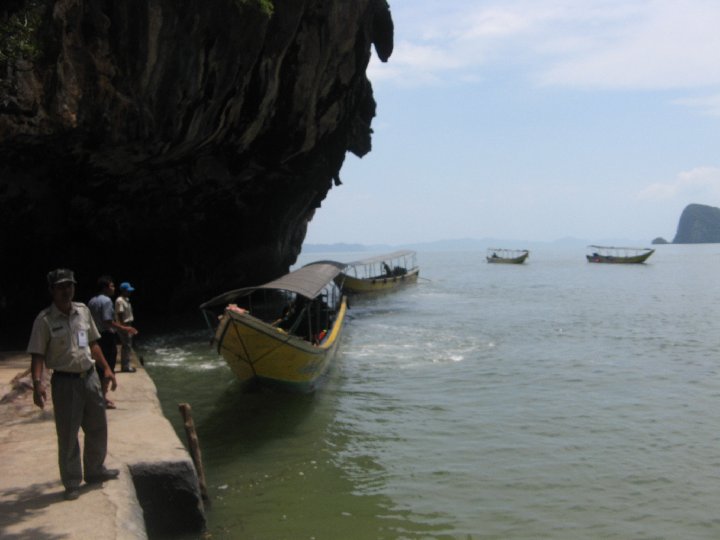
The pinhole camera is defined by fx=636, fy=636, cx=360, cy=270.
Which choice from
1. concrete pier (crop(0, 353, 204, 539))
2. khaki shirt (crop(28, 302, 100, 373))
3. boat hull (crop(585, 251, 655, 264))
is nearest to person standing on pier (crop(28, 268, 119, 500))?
khaki shirt (crop(28, 302, 100, 373))

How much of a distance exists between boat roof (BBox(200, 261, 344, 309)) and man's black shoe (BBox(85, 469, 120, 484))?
6.05 meters

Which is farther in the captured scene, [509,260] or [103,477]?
[509,260]

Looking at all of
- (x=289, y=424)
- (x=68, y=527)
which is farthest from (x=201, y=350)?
(x=68, y=527)

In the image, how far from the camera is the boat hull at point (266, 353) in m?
11.3

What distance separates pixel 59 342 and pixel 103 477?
1250 millimetres

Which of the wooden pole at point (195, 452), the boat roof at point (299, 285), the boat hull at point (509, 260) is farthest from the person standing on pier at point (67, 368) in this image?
the boat hull at point (509, 260)

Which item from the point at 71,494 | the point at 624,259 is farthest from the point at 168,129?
the point at 624,259

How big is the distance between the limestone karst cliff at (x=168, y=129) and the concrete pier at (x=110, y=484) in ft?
13.1

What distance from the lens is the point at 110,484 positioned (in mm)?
5305

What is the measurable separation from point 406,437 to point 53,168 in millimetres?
10778

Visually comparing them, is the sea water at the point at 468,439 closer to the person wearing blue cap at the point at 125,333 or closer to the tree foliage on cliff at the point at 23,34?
the person wearing blue cap at the point at 125,333

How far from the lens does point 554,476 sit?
27.3ft

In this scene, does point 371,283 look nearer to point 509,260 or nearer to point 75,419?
point 75,419

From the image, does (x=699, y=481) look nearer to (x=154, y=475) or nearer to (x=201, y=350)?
(x=154, y=475)
